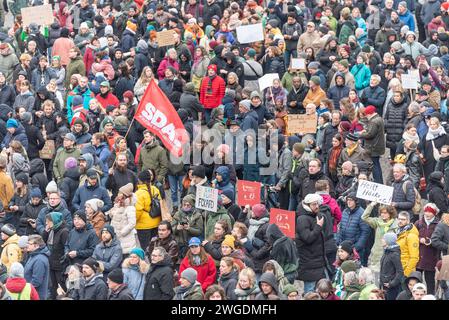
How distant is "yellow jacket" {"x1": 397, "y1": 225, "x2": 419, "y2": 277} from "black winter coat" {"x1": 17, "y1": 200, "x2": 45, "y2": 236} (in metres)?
4.61

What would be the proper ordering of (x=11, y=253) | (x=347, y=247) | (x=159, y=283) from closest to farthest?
(x=159, y=283)
(x=347, y=247)
(x=11, y=253)

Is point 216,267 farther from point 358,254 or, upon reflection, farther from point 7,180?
point 7,180

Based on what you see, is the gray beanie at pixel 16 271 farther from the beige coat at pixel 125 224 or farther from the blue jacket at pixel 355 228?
the blue jacket at pixel 355 228

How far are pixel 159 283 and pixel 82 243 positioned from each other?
1598 millimetres

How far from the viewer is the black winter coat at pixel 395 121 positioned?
23.2 m

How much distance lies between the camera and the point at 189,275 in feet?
53.9

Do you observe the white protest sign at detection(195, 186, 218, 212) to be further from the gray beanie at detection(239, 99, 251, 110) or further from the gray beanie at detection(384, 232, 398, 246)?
the gray beanie at detection(239, 99, 251, 110)

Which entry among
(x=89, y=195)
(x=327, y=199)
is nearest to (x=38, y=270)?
(x=89, y=195)

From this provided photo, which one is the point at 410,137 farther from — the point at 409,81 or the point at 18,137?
the point at 18,137

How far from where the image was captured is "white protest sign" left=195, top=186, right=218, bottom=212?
1898cm

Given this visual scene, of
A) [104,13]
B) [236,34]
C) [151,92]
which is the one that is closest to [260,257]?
[151,92]

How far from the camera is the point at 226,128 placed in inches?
890

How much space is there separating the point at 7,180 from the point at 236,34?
918 centimetres

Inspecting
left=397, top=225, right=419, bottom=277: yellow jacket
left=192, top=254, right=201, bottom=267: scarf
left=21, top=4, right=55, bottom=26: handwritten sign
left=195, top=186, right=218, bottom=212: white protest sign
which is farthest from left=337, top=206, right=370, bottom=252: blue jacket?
left=21, top=4, right=55, bottom=26: handwritten sign
